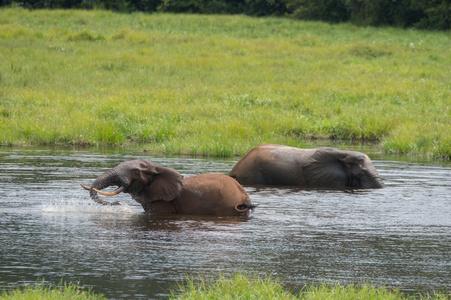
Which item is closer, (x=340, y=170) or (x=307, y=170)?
(x=307, y=170)

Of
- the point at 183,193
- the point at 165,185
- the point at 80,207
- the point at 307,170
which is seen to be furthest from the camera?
the point at 307,170

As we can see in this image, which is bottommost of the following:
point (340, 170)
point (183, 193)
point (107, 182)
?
point (340, 170)

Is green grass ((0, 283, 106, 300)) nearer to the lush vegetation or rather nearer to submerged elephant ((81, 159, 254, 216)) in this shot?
submerged elephant ((81, 159, 254, 216))

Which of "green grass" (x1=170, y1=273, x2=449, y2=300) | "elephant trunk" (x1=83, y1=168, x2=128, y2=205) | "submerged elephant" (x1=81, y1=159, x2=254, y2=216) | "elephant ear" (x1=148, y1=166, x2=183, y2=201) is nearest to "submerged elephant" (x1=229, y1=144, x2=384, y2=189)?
"submerged elephant" (x1=81, y1=159, x2=254, y2=216)

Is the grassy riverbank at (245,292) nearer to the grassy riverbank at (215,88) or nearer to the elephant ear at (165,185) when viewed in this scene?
the elephant ear at (165,185)

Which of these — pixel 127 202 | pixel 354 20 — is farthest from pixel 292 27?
pixel 127 202

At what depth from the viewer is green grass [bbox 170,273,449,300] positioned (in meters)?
5.36

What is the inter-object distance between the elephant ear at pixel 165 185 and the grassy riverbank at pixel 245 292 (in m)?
3.49

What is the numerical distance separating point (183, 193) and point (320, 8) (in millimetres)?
54069

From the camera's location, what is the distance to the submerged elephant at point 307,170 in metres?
12.4

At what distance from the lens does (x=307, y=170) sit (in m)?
12.5

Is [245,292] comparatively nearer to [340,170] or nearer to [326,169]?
[326,169]

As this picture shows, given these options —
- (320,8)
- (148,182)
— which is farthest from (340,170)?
(320,8)

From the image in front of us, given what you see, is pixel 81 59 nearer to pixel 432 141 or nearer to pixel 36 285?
pixel 432 141
